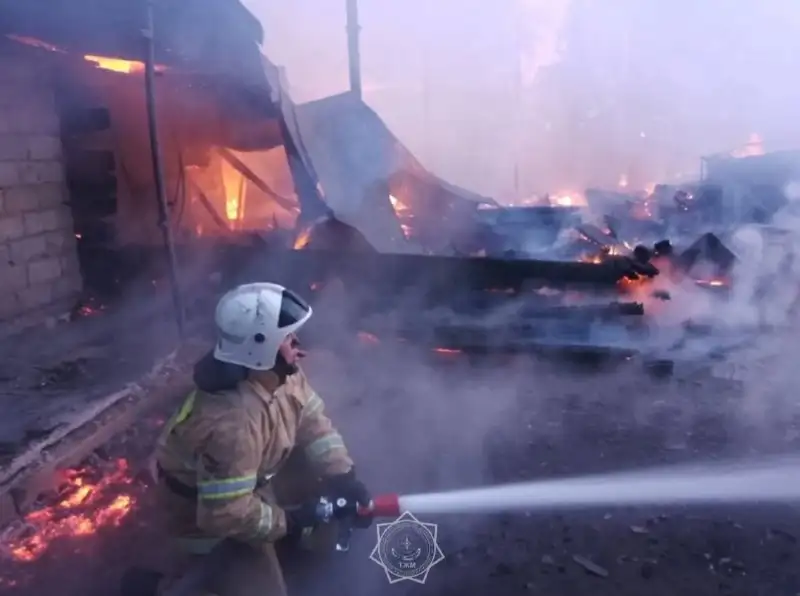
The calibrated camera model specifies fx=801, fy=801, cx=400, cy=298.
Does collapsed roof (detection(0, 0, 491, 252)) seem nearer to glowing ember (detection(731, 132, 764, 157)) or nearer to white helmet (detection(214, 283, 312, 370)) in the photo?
white helmet (detection(214, 283, 312, 370))

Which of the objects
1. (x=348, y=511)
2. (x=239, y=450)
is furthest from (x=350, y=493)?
(x=239, y=450)

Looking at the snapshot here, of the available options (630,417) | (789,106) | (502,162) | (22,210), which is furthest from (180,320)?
(789,106)

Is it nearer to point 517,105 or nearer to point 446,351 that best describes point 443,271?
point 446,351

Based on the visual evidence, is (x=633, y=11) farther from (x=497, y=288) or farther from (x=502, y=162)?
(x=497, y=288)

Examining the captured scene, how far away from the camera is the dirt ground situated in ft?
12.7

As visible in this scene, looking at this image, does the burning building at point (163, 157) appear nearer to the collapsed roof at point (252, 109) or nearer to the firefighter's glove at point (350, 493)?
the collapsed roof at point (252, 109)

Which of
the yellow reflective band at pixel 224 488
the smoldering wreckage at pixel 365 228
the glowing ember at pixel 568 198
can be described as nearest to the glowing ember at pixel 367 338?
the smoldering wreckage at pixel 365 228

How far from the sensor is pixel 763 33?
12.4 meters

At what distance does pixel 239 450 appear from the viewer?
9.59 ft

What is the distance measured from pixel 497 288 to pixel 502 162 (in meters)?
7.83

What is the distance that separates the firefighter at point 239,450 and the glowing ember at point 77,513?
4.78 ft

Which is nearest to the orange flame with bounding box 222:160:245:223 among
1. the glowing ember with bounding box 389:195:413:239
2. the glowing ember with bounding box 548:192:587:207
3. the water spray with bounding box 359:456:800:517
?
the glowing ember with bounding box 389:195:413:239

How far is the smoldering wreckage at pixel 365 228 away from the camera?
744cm

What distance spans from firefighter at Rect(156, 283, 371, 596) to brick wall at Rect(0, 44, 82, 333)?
5006 millimetres
